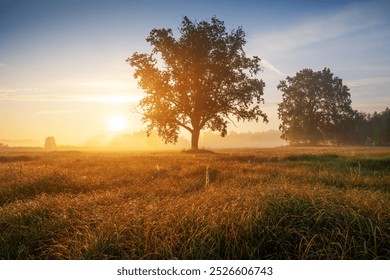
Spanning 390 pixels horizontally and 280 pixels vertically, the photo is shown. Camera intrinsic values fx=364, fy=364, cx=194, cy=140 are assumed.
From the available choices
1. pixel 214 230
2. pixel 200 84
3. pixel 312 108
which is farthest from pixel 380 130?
pixel 214 230

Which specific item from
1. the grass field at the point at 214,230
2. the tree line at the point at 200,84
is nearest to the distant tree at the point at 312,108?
the tree line at the point at 200,84

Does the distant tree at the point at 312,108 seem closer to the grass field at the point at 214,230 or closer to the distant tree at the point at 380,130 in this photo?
the distant tree at the point at 380,130

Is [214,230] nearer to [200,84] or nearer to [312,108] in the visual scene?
[200,84]

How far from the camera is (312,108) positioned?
1316 inches

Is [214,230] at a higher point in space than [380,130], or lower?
lower

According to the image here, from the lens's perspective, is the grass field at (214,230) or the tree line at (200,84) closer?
the grass field at (214,230)

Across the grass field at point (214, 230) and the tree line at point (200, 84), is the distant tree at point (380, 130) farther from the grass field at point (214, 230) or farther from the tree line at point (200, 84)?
the grass field at point (214, 230)

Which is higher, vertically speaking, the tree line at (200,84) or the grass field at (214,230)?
the tree line at (200,84)

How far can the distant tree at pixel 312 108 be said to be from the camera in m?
30.3

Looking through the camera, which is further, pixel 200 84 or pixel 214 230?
pixel 200 84
